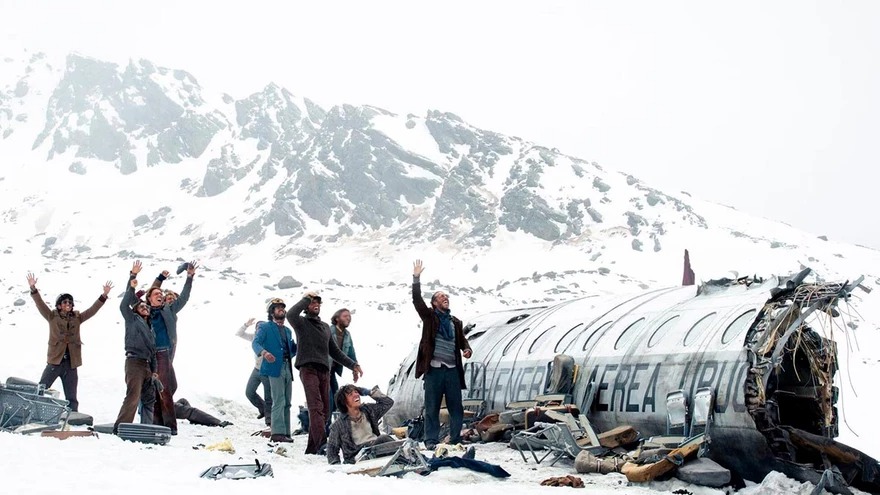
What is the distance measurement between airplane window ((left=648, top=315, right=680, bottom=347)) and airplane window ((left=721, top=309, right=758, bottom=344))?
1.06m

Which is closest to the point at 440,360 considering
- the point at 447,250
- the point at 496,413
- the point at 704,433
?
the point at 496,413

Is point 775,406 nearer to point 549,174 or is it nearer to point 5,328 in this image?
point 5,328

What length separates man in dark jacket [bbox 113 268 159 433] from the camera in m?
11.8

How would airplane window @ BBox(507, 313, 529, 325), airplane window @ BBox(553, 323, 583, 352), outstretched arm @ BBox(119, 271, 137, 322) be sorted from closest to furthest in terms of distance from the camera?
outstretched arm @ BBox(119, 271, 137, 322) → airplane window @ BBox(553, 323, 583, 352) → airplane window @ BBox(507, 313, 529, 325)

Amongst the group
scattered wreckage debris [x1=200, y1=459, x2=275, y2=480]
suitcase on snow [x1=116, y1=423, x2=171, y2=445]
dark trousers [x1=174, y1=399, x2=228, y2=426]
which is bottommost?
dark trousers [x1=174, y1=399, x2=228, y2=426]

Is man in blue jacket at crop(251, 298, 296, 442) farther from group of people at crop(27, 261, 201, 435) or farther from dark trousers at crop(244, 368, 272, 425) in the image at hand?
dark trousers at crop(244, 368, 272, 425)

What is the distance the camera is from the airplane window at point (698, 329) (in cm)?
1071

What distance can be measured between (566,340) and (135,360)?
5.76 meters

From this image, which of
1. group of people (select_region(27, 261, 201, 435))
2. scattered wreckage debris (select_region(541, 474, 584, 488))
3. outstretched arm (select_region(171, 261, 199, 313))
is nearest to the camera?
scattered wreckage debris (select_region(541, 474, 584, 488))

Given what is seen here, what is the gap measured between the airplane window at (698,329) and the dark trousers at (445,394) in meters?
3.15

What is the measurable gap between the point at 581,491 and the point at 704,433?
6.36ft

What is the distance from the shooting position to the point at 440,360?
1239 cm

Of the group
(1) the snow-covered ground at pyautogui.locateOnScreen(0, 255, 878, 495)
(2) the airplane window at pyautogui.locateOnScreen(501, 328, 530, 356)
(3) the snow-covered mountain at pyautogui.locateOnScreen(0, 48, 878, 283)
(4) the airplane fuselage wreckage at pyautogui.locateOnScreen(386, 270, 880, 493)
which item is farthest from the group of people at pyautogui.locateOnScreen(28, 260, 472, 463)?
(3) the snow-covered mountain at pyautogui.locateOnScreen(0, 48, 878, 283)

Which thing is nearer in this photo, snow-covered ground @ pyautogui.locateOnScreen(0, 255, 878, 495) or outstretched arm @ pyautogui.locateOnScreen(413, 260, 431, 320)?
snow-covered ground @ pyautogui.locateOnScreen(0, 255, 878, 495)
